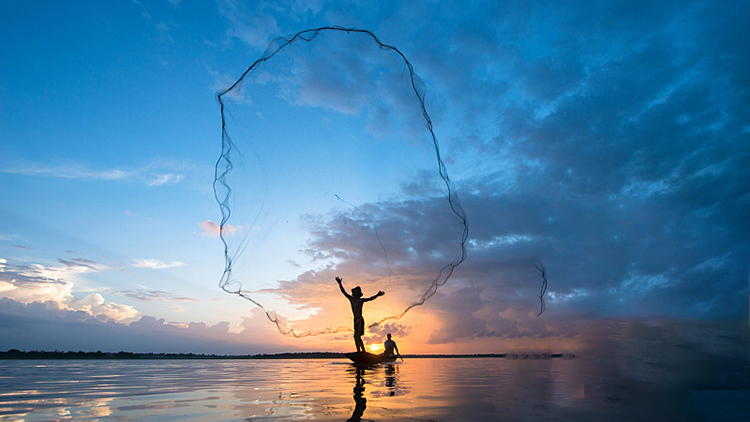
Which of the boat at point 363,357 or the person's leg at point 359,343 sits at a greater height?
the person's leg at point 359,343

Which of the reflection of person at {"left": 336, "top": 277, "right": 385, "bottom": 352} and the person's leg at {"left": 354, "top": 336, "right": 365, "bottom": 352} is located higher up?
the reflection of person at {"left": 336, "top": 277, "right": 385, "bottom": 352}

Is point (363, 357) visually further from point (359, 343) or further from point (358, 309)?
point (358, 309)

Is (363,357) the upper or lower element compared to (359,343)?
lower

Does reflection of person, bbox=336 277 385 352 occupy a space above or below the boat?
above

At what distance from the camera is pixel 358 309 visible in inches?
778

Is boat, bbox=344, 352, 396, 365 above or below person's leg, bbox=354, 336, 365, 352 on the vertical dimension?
below

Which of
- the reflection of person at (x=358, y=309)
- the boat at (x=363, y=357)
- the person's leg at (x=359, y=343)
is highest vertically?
the reflection of person at (x=358, y=309)

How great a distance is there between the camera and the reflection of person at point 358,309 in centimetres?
1964

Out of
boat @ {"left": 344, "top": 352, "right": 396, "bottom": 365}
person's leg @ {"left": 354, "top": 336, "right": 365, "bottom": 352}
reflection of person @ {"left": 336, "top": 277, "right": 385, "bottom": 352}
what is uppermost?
reflection of person @ {"left": 336, "top": 277, "right": 385, "bottom": 352}

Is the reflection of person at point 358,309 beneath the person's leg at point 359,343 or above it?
above

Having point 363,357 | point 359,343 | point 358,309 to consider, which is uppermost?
point 358,309

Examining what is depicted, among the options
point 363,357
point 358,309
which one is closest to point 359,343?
point 363,357

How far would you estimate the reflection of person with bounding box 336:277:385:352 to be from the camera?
19641mm

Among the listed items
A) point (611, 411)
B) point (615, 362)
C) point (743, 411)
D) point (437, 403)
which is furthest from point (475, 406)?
point (615, 362)
